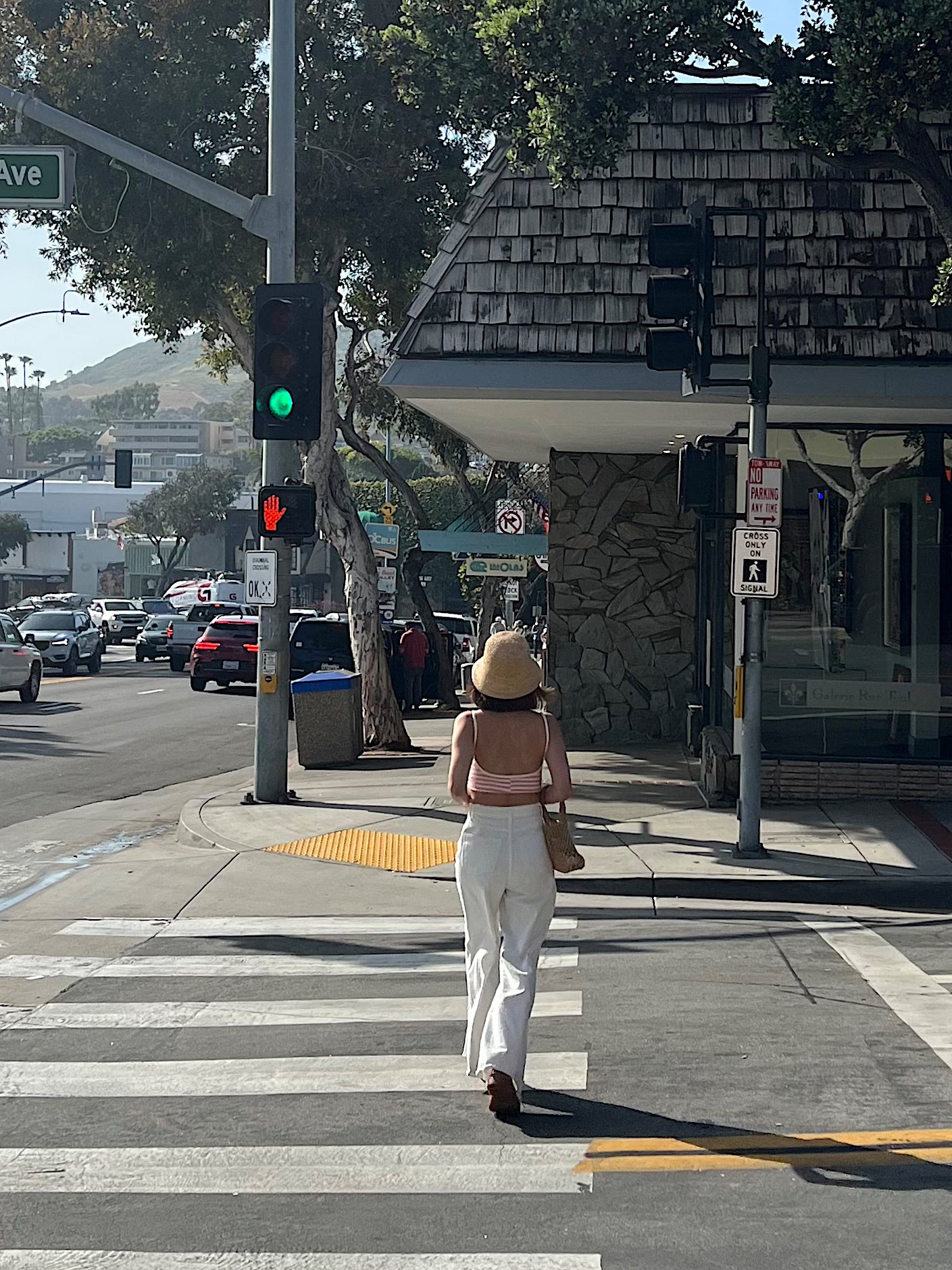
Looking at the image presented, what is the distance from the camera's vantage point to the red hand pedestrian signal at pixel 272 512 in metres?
14.2

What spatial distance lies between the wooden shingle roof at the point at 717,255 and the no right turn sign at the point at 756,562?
2.54 m

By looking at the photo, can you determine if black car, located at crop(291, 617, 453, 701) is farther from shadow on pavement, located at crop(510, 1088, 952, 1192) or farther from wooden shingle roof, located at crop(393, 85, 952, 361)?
shadow on pavement, located at crop(510, 1088, 952, 1192)

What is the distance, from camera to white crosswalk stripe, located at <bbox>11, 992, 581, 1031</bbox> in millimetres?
7516

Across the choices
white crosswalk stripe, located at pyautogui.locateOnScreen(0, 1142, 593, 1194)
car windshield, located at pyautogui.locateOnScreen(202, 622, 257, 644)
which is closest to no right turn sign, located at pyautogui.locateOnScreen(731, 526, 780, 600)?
white crosswalk stripe, located at pyautogui.locateOnScreen(0, 1142, 593, 1194)

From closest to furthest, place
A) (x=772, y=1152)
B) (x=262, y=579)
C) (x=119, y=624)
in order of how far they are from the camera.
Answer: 1. (x=772, y=1152)
2. (x=262, y=579)
3. (x=119, y=624)

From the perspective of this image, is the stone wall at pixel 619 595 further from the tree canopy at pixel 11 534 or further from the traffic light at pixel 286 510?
the tree canopy at pixel 11 534

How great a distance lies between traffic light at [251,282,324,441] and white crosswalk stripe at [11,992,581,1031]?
689cm

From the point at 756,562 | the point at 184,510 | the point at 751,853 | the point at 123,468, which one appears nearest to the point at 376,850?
the point at 751,853

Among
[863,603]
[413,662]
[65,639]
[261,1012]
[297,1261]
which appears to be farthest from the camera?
[65,639]

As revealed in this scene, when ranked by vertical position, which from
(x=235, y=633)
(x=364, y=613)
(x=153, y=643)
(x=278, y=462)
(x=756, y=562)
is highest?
(x=278, y=462)

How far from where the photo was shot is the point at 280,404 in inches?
553

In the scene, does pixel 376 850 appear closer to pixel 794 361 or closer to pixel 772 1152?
pixel 794 361

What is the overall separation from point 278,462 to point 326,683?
4.29m

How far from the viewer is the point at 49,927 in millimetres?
10094
